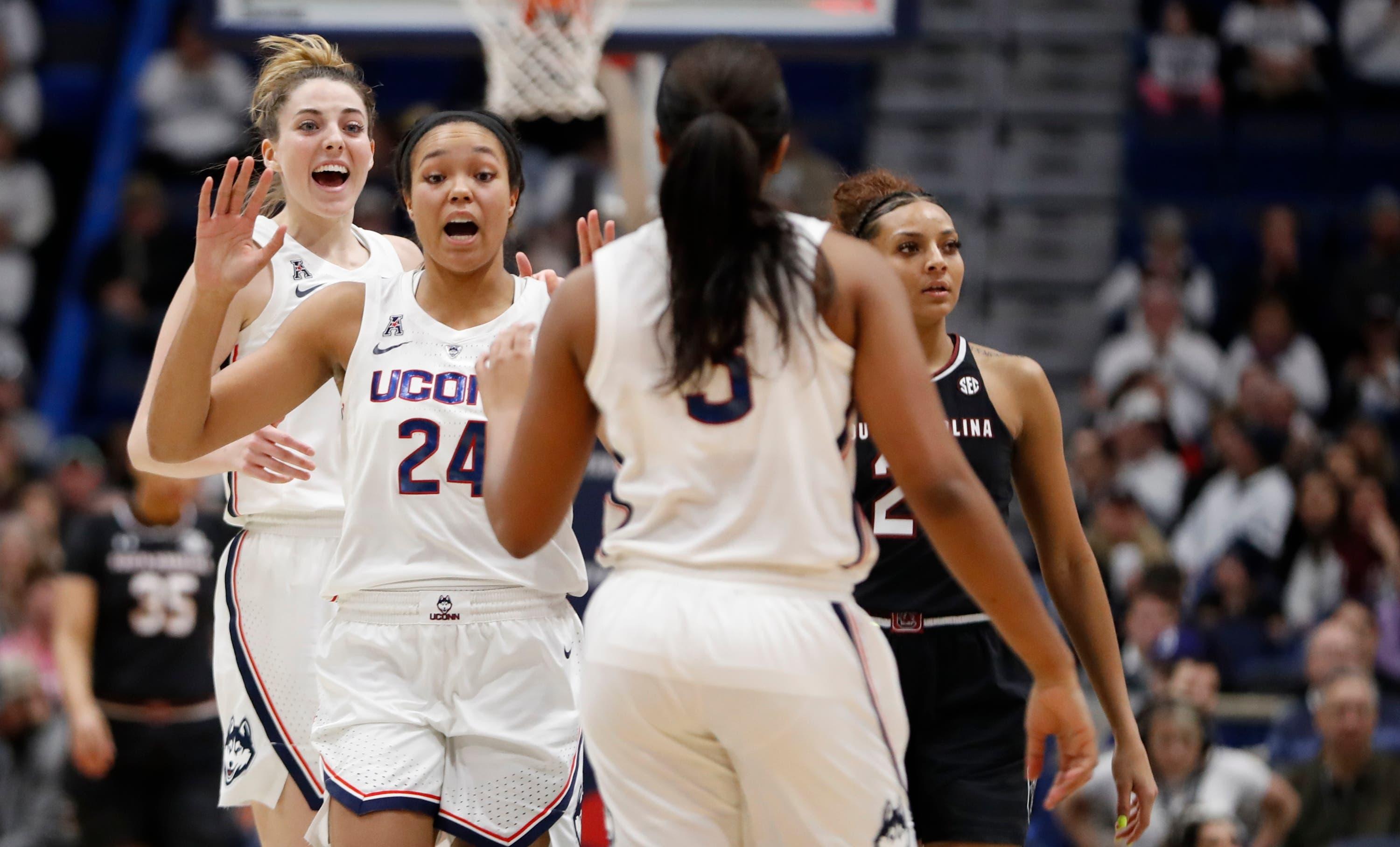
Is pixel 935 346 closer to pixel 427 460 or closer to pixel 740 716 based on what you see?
pixel 427 460

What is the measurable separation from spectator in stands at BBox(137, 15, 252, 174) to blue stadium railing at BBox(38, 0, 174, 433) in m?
0.59

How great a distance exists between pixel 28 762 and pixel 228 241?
235 inches

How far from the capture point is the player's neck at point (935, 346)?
459 cm

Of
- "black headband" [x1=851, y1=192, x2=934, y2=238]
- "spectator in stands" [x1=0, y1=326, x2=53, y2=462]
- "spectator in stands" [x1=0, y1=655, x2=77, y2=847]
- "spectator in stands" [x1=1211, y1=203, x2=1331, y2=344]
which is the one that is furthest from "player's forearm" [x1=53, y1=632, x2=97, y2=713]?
"spectator in stands" [x1=1211, y1=203, x2=1331, y2=344]

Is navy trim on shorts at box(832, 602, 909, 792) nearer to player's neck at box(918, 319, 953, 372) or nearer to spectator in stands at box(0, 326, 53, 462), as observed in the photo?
player's neck at box(918, 319, 953, 372)

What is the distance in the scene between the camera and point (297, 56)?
510cm

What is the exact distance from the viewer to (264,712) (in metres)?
4.74

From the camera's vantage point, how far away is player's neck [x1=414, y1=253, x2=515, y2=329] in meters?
4.34

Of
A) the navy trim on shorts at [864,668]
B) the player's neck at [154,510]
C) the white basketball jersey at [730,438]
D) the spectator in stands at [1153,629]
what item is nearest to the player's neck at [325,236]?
the white basketball jersey at [730,438]

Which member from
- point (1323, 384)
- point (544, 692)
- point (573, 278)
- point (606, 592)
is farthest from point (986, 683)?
point (1323, 384)

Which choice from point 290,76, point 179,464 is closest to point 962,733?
point 179,464

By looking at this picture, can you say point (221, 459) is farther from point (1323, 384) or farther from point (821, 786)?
point (1323, 384)

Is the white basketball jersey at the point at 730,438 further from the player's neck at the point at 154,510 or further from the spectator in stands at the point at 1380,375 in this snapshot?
the spectator in stands at the point at 1380,375

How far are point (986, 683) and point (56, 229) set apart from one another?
12.0m
